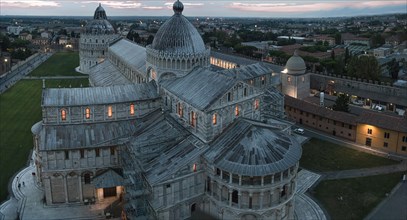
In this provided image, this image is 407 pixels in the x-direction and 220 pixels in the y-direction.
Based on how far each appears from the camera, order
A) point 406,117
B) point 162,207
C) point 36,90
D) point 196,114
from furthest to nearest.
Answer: point 36,90 < point 406,117 < point 196,114 < point 162,207

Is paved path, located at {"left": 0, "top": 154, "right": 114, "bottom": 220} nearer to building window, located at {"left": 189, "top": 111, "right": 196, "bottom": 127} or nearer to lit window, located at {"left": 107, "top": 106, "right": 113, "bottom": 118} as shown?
lit window, located at {"left": 107, "top": 106, "right": 113, "bottom": 118}

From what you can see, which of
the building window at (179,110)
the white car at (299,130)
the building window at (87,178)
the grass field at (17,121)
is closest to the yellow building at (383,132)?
the white car at (299,130)

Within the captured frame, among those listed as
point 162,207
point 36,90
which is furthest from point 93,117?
point 36,90

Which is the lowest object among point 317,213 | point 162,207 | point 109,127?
point 317,213

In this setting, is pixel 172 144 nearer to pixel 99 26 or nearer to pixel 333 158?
pixel 333 158

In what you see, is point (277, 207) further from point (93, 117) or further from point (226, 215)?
point (93, 117)

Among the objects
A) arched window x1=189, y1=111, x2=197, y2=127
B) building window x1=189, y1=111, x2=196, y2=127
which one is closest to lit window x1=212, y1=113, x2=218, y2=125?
arched window x1=189, y1=111, x2=197, y2=127

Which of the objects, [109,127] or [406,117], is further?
[406,117]

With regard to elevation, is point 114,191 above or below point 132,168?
below
